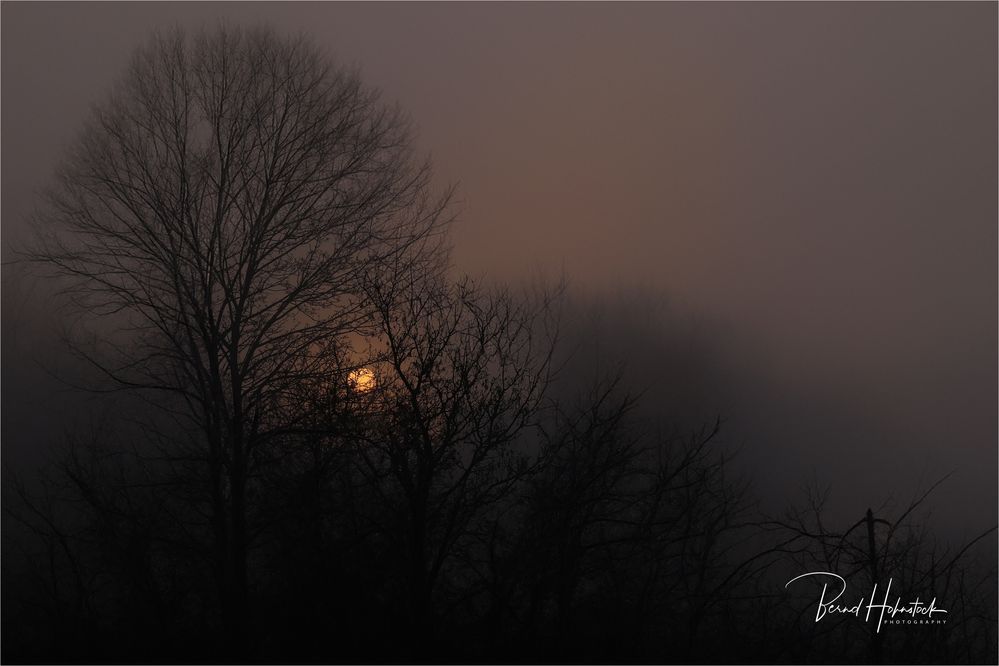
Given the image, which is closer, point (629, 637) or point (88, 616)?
point (629, 637)

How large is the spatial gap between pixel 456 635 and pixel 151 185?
4.50 metres

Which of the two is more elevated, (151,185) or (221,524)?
(151,185)

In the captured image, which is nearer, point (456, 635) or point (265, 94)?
point (456, 635)

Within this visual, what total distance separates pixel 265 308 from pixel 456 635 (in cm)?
314

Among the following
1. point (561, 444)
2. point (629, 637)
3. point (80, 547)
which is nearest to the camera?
point (629, 637)

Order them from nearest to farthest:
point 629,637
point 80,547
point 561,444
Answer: point 629,637 → point 561,444 → point 80,547

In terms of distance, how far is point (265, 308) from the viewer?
785 cm

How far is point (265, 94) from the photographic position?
7914mm

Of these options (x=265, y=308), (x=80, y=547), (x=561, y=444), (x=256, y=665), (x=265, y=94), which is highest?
(x=265, y=94)

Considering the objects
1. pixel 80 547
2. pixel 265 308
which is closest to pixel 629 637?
pixel 265 308

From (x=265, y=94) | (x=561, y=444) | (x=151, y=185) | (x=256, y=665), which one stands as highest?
(x=265, y=94)

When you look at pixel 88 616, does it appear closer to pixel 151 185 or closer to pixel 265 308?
pixel 265 308

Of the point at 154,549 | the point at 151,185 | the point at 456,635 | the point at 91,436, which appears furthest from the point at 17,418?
the point at 456,635

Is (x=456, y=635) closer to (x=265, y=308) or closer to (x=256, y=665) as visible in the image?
(x=256, y=665)
